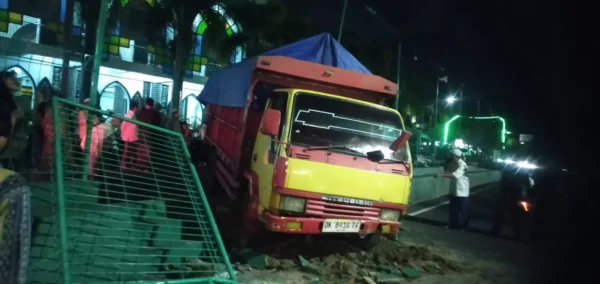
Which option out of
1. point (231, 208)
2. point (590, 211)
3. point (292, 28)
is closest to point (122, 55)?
point (292, 28)

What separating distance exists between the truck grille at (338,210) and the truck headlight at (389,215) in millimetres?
90

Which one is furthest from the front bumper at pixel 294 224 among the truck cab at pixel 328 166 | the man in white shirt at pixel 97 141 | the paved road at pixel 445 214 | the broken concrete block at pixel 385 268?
the paved road at pixel 445 214

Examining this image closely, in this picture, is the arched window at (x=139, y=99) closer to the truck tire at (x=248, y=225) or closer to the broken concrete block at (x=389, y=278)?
the truck tire at (x=248, y=225)

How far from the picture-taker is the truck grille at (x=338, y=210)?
629cm

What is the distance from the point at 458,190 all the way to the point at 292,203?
4976mm

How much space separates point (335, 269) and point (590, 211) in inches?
383

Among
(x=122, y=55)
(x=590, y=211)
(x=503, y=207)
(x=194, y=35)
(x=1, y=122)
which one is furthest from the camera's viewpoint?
(x=122, y=55)

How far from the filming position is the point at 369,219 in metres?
6.69

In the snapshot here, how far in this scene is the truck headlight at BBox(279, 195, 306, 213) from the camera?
6.14m

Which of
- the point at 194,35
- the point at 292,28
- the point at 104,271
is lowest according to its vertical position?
the point at 104,271

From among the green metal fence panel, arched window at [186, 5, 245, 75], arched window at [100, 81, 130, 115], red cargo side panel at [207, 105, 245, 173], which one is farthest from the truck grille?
arched window at [100, 81, 130, 115]

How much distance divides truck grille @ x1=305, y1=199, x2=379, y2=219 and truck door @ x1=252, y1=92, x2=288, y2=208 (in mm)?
577

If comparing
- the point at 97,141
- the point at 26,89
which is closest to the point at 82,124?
the point at 97,141

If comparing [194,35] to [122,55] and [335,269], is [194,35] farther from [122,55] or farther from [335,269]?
[335,269]
